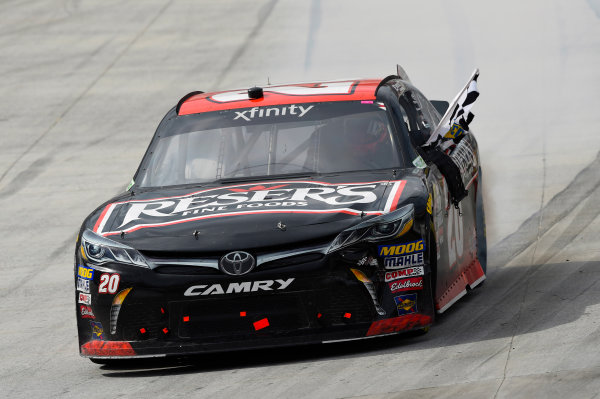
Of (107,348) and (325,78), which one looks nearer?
(107,348)

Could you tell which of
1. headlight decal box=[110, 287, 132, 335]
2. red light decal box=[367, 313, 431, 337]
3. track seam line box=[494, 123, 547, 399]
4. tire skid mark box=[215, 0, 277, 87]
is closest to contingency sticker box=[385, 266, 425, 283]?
red light decal box=[367, 313, 431, 337]

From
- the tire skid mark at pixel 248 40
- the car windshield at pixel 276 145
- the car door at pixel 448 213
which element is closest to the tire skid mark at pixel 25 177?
the tire skid mark at pixel 248 40

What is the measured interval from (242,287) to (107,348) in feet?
2.93

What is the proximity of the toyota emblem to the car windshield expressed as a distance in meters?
1.26

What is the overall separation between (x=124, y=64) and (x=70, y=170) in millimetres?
5773

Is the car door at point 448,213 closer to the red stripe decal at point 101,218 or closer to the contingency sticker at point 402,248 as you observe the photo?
the contingency sticker at point 402,248

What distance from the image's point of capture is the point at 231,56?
19.9m

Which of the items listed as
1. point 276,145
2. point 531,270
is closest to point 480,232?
point 531,270

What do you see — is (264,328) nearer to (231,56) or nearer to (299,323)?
(299,323)

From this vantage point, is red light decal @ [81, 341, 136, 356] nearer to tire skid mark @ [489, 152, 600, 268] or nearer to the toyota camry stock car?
the toyota camry stock car

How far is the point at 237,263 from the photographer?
6578 mm

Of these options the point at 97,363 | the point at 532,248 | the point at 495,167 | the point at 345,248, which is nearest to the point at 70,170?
the point at 495,167

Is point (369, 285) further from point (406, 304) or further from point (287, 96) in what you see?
point (287, 96)

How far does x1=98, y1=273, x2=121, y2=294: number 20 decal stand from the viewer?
266 inches
